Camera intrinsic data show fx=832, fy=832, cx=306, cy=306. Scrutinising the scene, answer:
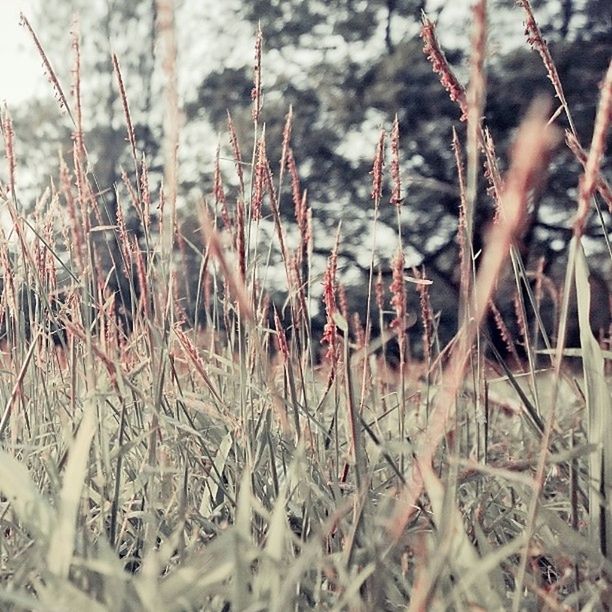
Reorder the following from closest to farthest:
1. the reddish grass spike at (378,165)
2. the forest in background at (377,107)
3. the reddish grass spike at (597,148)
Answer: the reddish grass spike at (597,148), the reddish grass spike at (378,165), the forest in background at (377,107)

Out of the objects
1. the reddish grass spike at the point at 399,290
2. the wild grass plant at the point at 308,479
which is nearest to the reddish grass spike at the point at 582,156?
the wild grass plant at the point at 308,479

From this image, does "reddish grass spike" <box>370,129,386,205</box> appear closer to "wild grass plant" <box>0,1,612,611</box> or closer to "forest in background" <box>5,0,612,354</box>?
"wild grass plant" <box>0,1,612,611</box>

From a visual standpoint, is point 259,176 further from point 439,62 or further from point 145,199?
point 439,62

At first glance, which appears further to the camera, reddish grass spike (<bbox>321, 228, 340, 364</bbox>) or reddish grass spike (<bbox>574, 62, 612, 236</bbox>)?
reddish grass spike (<bbox>321, 228, 340, 364</bbox>)

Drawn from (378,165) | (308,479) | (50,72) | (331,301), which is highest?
(50,72)

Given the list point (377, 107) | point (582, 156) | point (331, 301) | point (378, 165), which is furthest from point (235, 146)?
point (377, 107)

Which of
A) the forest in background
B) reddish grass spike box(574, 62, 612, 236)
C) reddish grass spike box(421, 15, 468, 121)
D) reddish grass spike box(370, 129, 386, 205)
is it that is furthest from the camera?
the forest in background

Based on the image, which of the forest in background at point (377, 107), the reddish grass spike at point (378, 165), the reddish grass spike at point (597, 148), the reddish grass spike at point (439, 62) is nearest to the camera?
the reddish grass spike at point (597, 148)

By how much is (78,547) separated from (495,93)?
8.47 meters

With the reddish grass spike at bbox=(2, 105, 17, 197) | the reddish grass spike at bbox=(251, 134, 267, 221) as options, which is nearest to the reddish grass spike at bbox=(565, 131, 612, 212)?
the reddish grass spike at bbox=(251, 134, 267, 221)

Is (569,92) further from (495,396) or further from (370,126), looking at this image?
(495,396)

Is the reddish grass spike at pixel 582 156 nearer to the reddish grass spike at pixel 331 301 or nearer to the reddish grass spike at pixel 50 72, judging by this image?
the reddish grass spike at pixel 331 301

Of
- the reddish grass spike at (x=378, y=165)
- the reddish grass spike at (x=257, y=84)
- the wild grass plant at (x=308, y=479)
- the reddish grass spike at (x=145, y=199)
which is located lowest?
the wild grass plant at (x=308, y=479)

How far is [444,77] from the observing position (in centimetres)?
65
